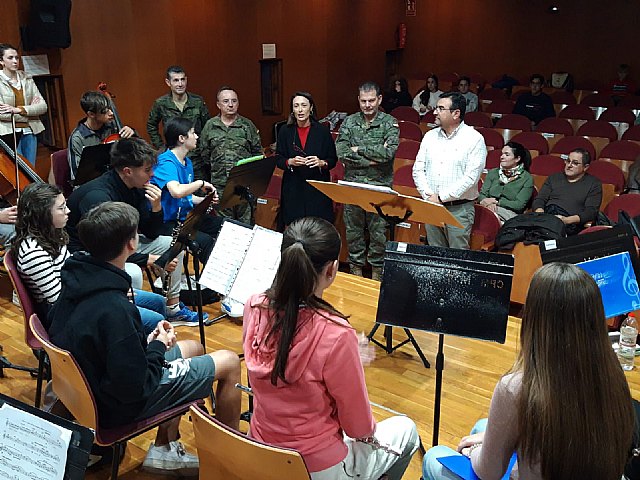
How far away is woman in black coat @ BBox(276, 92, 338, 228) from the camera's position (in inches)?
187

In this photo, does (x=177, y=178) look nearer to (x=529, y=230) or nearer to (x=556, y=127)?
(x=529, y=230)

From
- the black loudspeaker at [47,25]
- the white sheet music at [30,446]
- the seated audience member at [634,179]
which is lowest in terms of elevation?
the seated audience member at [634,179]

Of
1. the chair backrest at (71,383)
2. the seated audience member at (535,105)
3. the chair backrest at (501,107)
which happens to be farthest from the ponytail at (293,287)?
the chair backrest at (501,107)

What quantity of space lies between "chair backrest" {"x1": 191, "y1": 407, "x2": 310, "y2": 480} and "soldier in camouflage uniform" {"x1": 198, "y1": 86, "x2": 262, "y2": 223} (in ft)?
11.3

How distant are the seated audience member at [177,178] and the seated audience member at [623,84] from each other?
8789mm

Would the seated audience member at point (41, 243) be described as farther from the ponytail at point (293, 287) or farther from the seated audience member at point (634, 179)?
the seated audience member at point (634, 179)

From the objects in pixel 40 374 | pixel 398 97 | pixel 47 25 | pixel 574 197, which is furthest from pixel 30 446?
pixel 398 97

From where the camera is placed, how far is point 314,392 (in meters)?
1.79

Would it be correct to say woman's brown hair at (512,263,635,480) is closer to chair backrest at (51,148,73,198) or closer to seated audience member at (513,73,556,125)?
chair backrest at (51,148,73,198)

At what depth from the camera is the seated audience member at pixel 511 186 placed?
516 centimetres

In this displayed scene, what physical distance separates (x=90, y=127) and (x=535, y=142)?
15.6 ft

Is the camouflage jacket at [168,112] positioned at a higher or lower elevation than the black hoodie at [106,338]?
higher

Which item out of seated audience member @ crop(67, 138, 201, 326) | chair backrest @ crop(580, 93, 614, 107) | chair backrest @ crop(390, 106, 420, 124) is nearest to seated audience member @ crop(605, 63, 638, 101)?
chair backrest @ crop(580, 93, 614, 107)

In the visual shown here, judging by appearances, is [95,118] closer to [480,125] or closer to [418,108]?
[480,125]
